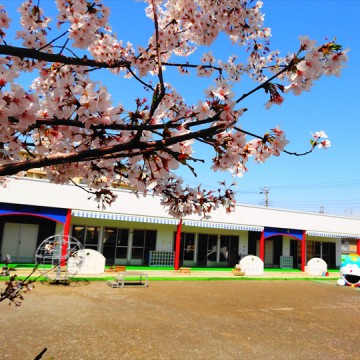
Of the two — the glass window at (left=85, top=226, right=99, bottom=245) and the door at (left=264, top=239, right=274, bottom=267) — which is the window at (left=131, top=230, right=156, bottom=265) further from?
the door at (left=264, top=239, right=274, bottom=267)

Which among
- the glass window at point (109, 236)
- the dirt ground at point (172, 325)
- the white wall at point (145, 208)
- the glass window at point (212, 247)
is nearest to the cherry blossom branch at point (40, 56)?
the dirt ground at point (172, 325)

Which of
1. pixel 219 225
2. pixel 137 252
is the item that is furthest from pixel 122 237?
pixel 219 225

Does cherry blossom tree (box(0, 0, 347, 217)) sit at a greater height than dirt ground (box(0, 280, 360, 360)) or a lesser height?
greater

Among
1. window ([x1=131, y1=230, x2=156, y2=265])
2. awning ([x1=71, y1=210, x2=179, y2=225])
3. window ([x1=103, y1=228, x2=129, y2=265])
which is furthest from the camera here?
window ([x1=131, y1=230, x2=156, y2=265])

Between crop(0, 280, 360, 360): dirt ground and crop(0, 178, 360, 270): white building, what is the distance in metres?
4.99

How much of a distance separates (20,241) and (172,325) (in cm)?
1208

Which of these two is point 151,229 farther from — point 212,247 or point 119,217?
point 212,247

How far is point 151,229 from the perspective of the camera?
19.4 m

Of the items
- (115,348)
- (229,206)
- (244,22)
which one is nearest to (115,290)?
(115,348)

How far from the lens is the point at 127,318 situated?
24.4 feet

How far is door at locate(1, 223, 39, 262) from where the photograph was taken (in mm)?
15945

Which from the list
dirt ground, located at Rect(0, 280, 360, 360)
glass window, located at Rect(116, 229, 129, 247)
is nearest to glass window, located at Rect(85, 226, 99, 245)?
glass window, located at Rect(116, 229, 129, 247)

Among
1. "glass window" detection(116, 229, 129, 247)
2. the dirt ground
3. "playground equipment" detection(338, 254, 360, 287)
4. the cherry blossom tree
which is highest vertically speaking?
the cherry blossom tree

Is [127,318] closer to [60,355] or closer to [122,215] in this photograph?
[60,355]
